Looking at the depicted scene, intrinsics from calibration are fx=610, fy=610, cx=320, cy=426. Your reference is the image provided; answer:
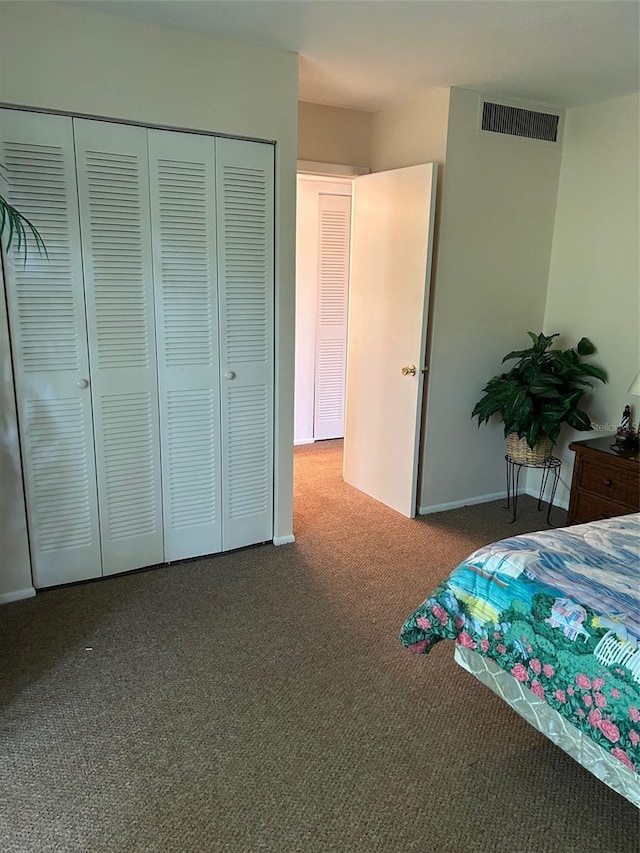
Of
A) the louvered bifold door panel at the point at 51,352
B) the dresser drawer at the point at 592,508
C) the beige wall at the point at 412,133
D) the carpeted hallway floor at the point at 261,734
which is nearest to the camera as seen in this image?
the carpeted hallway floor at the point at 261,734

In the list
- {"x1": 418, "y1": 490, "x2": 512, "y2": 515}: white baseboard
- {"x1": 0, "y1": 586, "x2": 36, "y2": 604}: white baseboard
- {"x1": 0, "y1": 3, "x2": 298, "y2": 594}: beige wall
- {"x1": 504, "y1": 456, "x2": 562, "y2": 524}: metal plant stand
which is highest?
{"x1": 0, "y1": 3, "x2": 298, "y2": 594}: beige wall

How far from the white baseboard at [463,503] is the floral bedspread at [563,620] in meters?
1.70

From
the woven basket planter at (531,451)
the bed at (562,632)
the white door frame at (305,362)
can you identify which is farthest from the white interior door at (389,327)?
the bed at (562,632)

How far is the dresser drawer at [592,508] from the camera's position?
3.05 meters

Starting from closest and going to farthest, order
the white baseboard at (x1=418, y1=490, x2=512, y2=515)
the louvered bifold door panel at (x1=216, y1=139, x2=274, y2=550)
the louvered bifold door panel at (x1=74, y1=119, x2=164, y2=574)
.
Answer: the louvered bifold door panel at (x1=74, y1=119, x2=164, y2=574), the louvered bifold door panel at (x1=216, y1=139, x2=274, y2=550), the white baseboard at (x1=418, y1=490, x2=512, y2=515)

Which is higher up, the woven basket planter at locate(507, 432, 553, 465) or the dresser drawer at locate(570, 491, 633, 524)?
the woven basket planter at locate(507, 432, 553, 465)

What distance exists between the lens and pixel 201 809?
1764 millimetres

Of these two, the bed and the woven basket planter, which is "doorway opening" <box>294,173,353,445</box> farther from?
the bed

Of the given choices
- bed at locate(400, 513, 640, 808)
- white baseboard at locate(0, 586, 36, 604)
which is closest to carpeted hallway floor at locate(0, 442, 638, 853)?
white baseboard at locate(0, 586, 36, 604)

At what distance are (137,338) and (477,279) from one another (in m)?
2.06

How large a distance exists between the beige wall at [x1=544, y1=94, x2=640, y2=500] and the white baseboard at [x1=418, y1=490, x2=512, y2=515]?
0.64m

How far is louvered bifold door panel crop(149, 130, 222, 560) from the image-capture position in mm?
2760

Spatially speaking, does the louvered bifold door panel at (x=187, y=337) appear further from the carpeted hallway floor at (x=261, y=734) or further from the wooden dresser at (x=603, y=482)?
the wooden dresser at (x=603, y=482)

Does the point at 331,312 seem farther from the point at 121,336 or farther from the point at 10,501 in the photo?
the point at 10,501
